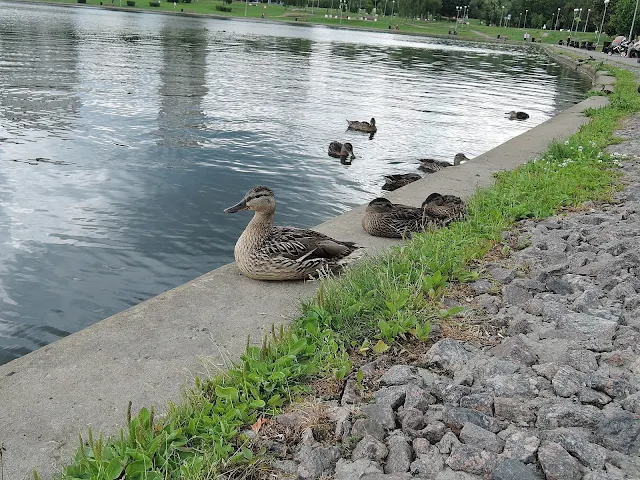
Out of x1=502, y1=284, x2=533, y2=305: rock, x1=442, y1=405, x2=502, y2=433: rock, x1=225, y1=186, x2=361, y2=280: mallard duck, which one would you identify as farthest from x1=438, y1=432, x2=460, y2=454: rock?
x1=225, y1=186, x2=361, y2=280: mallard duck

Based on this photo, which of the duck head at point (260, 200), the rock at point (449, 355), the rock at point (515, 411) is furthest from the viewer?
the duck head at point (260, 200)

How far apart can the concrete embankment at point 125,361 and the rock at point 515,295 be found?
1852 mm

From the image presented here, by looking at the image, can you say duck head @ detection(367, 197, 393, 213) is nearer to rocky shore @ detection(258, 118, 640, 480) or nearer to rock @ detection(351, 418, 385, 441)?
rocky shore @ detection(258, 118, 640, 480)

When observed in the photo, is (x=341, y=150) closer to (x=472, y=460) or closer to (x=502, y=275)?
(x=502, y=275)

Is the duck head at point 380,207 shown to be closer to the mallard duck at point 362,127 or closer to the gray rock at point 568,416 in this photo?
the gray rock at point 568,416

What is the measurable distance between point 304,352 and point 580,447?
75.8 inches

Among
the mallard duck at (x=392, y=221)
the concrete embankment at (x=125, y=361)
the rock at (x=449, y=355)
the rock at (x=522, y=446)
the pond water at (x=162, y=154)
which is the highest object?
the rock at (x=522, y=446)

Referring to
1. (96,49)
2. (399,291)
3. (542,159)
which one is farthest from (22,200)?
(96,49)

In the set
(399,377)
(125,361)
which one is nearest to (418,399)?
(399,377)

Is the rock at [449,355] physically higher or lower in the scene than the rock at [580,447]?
lower

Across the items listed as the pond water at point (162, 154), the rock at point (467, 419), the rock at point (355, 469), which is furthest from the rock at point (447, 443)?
the pond water at point (162, 154)

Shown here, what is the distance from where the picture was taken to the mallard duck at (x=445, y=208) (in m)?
8.29

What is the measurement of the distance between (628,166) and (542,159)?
4.76 feet

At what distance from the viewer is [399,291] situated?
5266 millimetres
